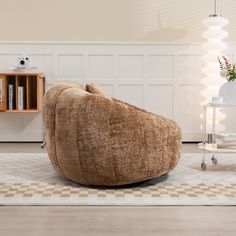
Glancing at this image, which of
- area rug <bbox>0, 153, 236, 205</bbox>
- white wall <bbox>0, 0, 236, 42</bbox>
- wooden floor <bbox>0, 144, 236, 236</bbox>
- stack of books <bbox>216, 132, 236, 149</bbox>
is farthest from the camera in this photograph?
white wall <bbox>0, 0, 236, 42</bbox>

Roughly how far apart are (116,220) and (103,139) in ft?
2.36

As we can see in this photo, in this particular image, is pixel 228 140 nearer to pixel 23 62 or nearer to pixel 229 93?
pixel 229 93

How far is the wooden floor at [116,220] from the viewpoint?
7.63 feet

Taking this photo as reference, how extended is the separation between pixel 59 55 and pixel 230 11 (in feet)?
6.85

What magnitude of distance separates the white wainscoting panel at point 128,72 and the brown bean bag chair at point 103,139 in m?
2.46

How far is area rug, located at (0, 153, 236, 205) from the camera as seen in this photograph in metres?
2.91

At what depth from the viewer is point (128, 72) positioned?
5.77 meters

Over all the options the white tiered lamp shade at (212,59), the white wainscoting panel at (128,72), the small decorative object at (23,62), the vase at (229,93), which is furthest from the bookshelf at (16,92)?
the vase at (229,93)

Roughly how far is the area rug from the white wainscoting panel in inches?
65.7

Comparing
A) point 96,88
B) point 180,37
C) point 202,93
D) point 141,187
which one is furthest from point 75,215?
point 180,37

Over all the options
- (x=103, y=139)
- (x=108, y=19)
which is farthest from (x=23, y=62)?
(x=103, y=139)

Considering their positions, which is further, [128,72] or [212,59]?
[128,72]

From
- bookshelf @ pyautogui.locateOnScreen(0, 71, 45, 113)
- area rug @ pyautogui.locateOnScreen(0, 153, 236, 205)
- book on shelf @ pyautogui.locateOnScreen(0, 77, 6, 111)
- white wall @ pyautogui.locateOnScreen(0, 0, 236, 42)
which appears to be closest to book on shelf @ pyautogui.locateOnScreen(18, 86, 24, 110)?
bookshelf @ pyautogui.locateOnScreen(0, 71, 45, 113)

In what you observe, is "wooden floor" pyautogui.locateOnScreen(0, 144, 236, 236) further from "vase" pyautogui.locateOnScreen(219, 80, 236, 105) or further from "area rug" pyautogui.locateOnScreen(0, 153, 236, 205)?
"vase" pyautogui.locateOnScreen(219, 80, 236, 105)
